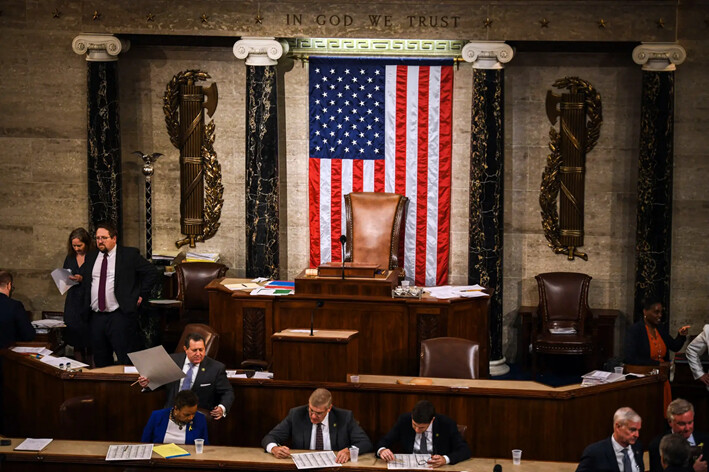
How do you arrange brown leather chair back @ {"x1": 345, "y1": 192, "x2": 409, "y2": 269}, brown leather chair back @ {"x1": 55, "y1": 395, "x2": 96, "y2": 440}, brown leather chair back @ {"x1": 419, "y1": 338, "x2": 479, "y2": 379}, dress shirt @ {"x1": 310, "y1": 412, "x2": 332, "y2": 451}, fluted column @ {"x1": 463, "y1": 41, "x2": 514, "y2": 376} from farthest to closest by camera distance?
brown leather chair back @ {"x1": 345, "y1": 192, "x2": 409, "y2": 269} < fluted column @ {"x1": 463, "y1": 41, "x2": 514, "y2": 376} < brown leather chair back @ {"x1": 419, "y1": 338, "x2": 479, "y2": 379} < brown leather chair back @ {"x1": 55, "y1": 395, "x2": 96, "y2": 440} < dress shirt @ {"x1": 310, "y1": 412, "x2": 332, "y2": 451}

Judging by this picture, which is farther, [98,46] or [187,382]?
[98,46]

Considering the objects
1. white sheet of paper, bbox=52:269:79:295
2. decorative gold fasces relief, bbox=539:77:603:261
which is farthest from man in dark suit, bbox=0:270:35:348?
decorative gold fasces relief, bbox=539:77:603:261

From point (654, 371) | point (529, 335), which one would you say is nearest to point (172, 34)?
point (529, 335)

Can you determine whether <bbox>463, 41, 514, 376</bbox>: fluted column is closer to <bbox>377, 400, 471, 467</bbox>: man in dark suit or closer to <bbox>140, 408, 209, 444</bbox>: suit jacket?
<bbox>377, 400, 471, 467</bbox>: man in dark suit

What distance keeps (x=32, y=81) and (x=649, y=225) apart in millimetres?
7645

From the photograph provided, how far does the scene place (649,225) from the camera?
12.1m

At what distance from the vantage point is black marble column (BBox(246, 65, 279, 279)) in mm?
12258

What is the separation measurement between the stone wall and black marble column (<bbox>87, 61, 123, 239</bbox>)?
0.40 metres

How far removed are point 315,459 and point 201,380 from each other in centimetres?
149

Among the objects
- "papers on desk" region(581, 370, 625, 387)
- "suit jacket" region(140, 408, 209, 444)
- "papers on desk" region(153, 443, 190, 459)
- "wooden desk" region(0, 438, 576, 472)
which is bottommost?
"wooden desk" region(0, 438, 576, 472)

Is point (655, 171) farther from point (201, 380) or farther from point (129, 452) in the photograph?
point (129, 452)

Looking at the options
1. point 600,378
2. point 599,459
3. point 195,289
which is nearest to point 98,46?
point 195,289

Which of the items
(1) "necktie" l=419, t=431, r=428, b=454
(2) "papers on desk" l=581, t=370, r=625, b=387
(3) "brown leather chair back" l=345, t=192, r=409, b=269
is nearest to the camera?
(1) "necktie" l=419, t=431, r=428, b=454

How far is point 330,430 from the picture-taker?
309 inches
